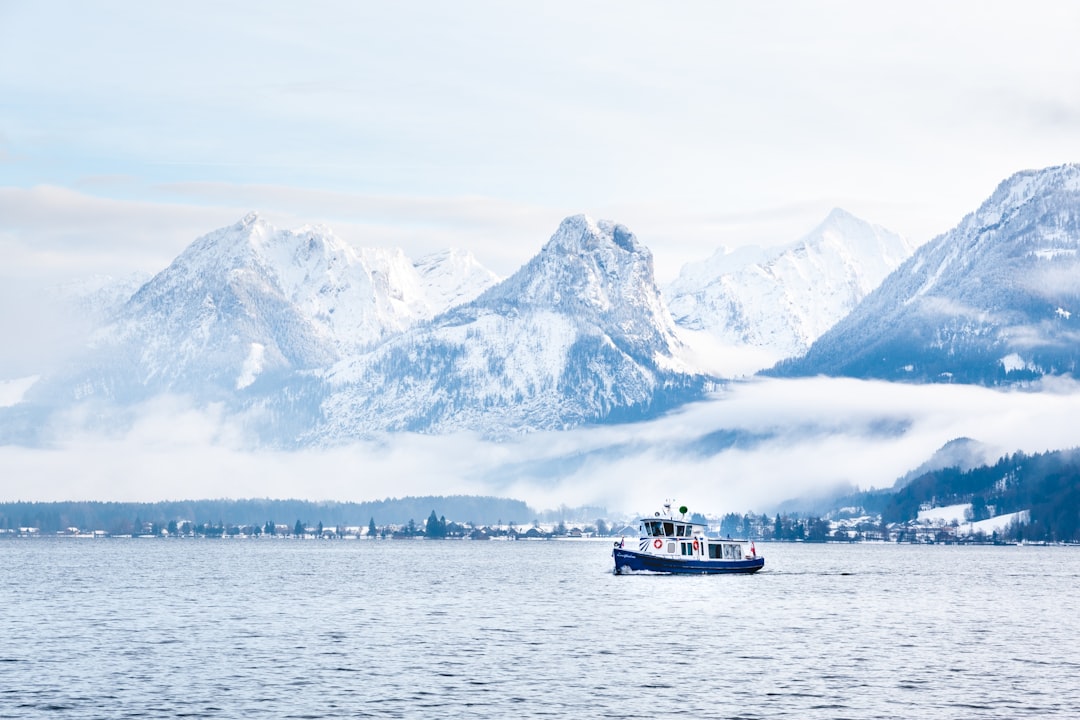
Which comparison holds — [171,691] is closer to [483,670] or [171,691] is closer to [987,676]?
[483,670]

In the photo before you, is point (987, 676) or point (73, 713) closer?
point (73, 713)

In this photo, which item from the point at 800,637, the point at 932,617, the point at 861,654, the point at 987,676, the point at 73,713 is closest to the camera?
the point at 73,713

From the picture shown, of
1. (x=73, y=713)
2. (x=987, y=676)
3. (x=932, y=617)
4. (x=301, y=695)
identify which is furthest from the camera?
(x=932, y=617)

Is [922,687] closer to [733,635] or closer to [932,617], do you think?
[733,635]

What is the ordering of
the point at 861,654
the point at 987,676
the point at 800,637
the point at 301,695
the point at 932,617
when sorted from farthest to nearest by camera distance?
1. the point at 932,617
2. the point at 800,637
3. the point at 861,654
4. the point at 987,676
5. the point at 301,695

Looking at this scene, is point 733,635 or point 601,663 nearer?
point 601,663

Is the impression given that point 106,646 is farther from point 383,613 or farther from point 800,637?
point 800,637

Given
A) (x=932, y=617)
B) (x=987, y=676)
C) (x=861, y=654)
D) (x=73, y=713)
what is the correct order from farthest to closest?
(x=932, y=617) < (x=861, y=654) < (x=987, y=676) < (x=73, y=713)

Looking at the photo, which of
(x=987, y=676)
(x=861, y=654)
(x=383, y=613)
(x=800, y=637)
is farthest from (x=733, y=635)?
(x=383, y=613)

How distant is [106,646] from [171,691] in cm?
3281

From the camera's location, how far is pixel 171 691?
123125 millimetres

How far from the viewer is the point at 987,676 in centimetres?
13362

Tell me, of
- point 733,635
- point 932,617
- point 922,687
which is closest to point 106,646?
point 733,635

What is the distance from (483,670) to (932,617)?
7890 cm
